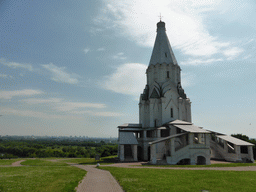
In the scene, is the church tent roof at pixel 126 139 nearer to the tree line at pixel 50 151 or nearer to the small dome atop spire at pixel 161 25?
the tree line at pixel 50 151

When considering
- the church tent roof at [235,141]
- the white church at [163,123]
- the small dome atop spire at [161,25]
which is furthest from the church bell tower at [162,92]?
the church tent roof at [235,141]

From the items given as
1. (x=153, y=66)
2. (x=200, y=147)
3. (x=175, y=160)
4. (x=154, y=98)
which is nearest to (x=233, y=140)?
(x=200, y=147)

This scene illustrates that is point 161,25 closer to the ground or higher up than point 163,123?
higher up

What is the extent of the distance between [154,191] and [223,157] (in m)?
25.9

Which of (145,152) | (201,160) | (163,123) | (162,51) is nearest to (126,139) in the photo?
(145,152)

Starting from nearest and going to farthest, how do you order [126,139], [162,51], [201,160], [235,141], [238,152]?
1. [201,160]
2. [238,152]
3. [235,141]
4. [126,139]
5. [162,51]

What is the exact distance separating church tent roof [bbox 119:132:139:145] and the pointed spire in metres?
17.7

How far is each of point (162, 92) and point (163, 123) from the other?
22.1ft

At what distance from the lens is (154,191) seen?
11070mm

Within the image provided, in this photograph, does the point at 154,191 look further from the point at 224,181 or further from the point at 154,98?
the point at 154,98

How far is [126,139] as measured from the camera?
112 feet

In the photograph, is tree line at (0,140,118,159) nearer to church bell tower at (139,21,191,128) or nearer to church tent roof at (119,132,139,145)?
church tent roof at (119,132,139,145)

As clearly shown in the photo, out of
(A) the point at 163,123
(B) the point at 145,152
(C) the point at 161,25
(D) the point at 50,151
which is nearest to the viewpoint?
(B) the point at 145,152

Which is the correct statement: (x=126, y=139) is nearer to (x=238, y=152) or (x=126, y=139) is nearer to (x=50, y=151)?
(x=238, y=152)
